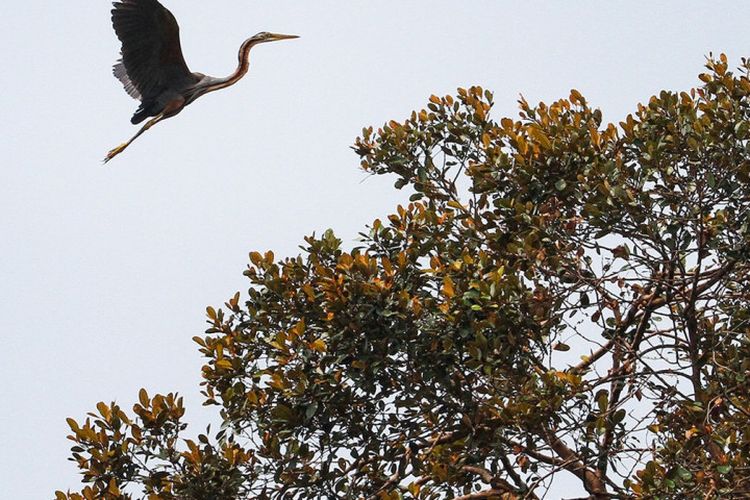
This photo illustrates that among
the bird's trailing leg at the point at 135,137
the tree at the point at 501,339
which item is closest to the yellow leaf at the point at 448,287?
the tree at the point at 501,339

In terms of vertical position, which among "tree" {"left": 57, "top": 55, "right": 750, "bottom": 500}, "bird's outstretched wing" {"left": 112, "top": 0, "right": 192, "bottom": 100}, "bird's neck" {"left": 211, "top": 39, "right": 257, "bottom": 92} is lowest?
"tree" {"left": 57, "top": 55, "right": 750, "bottom": 500}

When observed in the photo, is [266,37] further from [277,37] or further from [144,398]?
[144,398]

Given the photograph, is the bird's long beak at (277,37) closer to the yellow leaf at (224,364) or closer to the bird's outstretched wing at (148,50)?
the bird's outstretched wing at (148,50)

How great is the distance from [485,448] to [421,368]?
2.23 ft

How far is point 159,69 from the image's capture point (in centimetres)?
1123

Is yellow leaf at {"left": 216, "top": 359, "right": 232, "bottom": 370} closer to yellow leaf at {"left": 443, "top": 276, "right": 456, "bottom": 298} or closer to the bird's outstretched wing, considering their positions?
yellow leaf at {"left": 443, "top": 276, "right": 456, "bottom": 298}

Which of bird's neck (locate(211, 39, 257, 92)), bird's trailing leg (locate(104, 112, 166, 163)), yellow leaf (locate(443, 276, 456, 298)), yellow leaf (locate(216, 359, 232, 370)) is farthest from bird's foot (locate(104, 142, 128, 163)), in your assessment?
yellow leaf (locate(443, 276, 456, 298))

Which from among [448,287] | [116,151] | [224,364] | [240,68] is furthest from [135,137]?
[448,287]

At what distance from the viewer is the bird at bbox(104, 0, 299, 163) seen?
1088cm

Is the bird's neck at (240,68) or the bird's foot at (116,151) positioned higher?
the bird's neck at (240,68)

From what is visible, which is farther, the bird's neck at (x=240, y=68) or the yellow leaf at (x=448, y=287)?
the bird's neck at (x=240, y=68)

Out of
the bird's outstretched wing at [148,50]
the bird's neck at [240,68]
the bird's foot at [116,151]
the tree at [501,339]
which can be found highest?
the bird's outstretched wing at [148,50]

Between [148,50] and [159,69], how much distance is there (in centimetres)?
23

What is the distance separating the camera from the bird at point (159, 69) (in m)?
10.9
